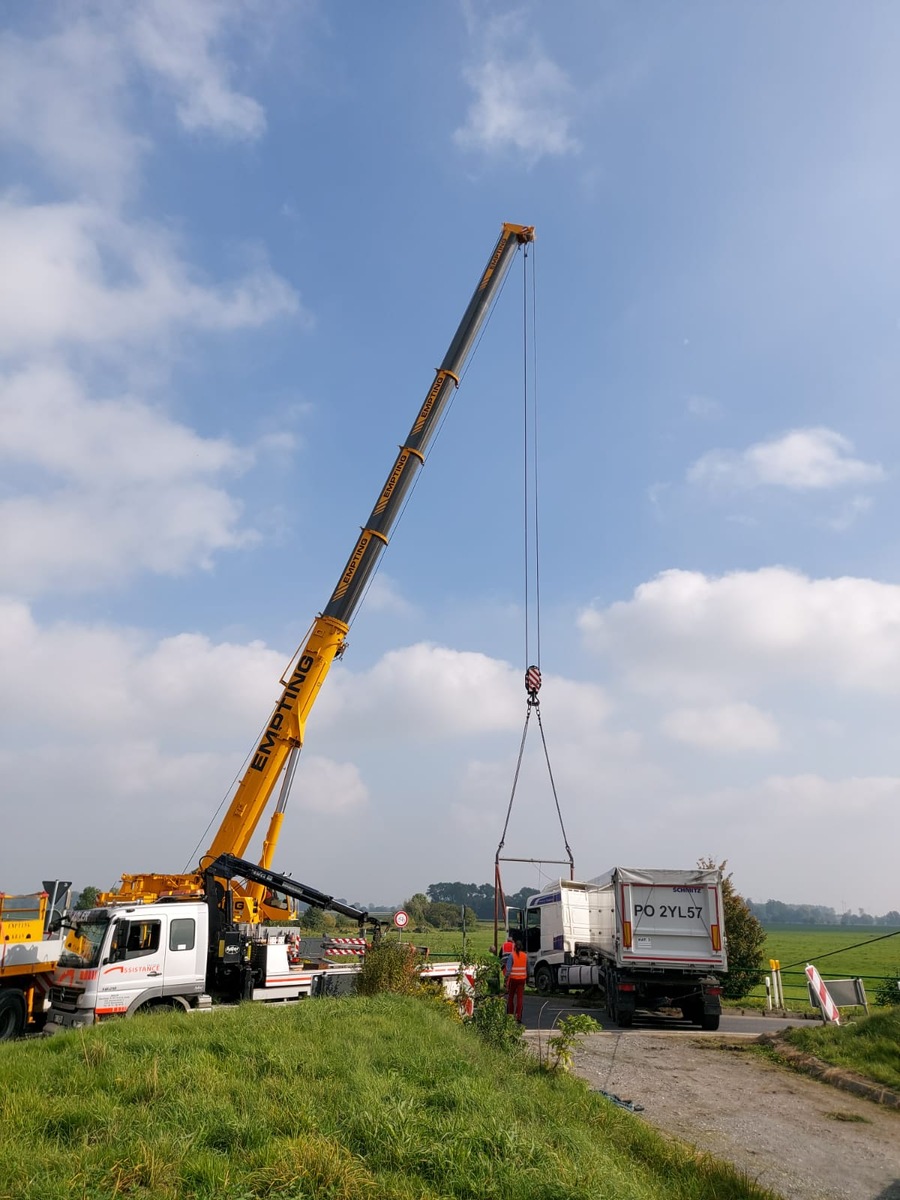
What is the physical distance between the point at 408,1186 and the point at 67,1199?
6.69 ft

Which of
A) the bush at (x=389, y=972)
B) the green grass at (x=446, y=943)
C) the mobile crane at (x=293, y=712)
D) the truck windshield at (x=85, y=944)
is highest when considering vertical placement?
the mobile crane at (x=293, y=712)

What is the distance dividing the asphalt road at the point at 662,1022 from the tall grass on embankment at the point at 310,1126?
8.62 m

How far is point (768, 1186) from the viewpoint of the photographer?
23.7ft

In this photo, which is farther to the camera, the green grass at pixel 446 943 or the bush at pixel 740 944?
the green grass at pixel 446 943

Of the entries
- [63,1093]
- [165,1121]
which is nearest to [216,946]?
[63,1093]

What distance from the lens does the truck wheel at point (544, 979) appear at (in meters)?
24.2

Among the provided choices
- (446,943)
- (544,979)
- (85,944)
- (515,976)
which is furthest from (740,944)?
(446,943)

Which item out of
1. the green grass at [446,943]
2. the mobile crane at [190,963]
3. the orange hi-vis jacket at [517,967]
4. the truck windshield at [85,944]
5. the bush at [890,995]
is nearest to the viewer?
the mobile crane at [190,963]

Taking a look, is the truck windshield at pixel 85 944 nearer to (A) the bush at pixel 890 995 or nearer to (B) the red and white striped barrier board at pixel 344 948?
A: (B) the red and white striped barrier board at pixel 344 948

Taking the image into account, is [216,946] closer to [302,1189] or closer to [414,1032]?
[414,1032]

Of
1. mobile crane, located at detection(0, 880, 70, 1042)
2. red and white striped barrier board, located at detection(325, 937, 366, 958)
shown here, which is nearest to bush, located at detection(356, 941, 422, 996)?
red and white striped barrier board, located at detection(325, 937, 366, 958)

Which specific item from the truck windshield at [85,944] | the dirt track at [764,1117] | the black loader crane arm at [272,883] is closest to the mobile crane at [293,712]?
the black loader crane arm at [272,883]

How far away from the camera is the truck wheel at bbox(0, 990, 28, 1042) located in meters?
13.7

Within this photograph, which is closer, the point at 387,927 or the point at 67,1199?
the point at 67,1199
